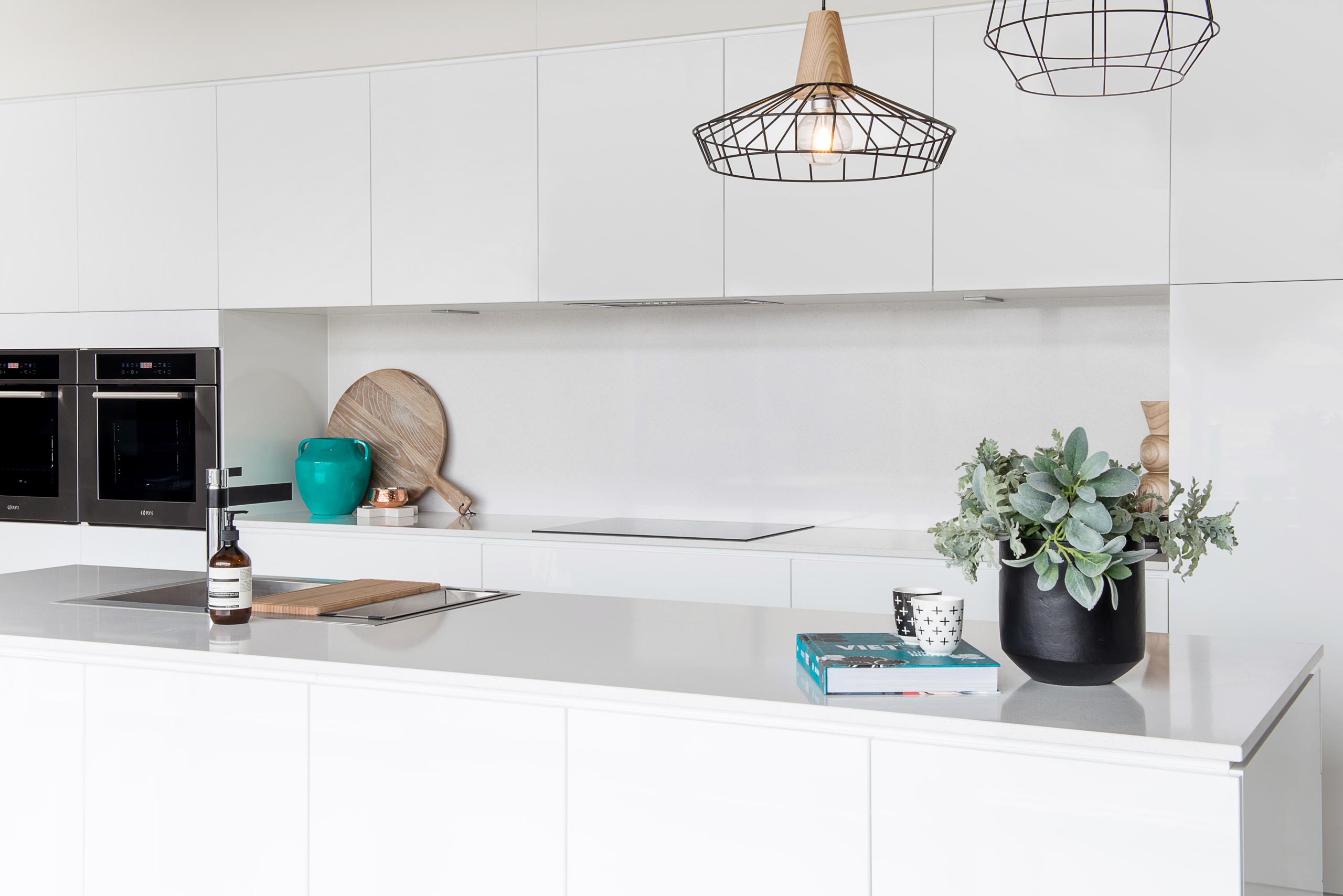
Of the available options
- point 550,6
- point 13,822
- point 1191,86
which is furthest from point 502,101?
point 13,822

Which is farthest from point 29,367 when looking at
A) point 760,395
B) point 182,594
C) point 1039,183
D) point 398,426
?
point 1039,183

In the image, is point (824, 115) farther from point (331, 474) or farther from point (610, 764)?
point (331, 474)

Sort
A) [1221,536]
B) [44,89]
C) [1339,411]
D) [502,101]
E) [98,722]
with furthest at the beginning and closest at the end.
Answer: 1. [44,89]
2. [502,101]
3. [1339,411]
4. [98,722]
5. [1221,536]

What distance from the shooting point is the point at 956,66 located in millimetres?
3303

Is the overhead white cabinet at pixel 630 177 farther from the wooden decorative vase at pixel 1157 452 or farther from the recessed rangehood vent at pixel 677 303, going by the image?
the wooden decorative vase at pixel 1157 452

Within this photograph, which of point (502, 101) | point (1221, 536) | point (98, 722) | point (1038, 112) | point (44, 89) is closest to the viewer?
point (1221, 536)

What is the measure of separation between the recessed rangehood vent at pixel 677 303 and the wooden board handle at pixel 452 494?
0.82 m

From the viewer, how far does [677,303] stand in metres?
3.85

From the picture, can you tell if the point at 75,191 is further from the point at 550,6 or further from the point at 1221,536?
the point at 1221,536

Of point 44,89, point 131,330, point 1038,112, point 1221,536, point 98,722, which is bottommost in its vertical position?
A: point 98,722

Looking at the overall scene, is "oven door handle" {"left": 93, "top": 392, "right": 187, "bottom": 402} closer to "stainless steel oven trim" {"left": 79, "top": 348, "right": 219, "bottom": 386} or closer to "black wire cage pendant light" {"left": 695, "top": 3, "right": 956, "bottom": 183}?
"stainless steel oven trim" {"left": 79, "top": 348, "right": 219, "bottom": 386}

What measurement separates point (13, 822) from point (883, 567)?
2.12 metres

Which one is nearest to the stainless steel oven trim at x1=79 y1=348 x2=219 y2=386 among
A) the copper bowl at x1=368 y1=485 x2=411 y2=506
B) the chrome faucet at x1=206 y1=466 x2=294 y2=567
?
the copper bowl at x1=368 y1=485 x2=411 y2=506

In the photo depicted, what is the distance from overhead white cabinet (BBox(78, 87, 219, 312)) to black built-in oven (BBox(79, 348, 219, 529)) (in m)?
0.21
